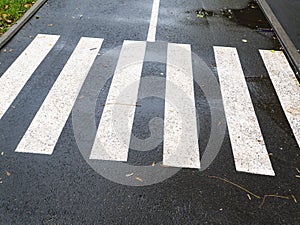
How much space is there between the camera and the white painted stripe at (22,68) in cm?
580

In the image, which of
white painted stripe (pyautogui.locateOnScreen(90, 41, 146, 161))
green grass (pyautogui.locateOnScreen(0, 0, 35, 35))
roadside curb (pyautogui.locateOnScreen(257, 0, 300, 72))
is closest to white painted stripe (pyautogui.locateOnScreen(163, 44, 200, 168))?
white painted stripe (pyautogui.locateOnScreen(90, 41, 146, 161))

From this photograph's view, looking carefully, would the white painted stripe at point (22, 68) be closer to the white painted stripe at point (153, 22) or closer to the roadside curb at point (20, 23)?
the roadside curb at point (20, 23)

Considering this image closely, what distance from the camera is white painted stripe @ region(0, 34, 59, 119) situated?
5800 millimetres

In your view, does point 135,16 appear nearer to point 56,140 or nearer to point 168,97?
point 168,97

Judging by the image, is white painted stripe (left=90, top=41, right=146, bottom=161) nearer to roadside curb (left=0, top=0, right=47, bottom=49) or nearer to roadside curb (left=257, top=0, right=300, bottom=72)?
Answer: roadside curb (left=0, top=0, right=47, bottom=49)

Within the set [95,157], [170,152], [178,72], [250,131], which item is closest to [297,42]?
[178,72]

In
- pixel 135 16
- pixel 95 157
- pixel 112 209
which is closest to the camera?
pixel 112 209

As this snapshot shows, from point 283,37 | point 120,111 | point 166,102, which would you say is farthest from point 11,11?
point 283,37

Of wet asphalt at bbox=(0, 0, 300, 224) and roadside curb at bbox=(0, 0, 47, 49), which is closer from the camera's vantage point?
wet asphalt at bbox=(0, 0, 300, 224)

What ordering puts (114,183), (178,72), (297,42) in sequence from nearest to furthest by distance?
1. (114,183)
2. (178,72)
3. (297,42)

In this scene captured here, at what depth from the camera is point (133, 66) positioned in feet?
22.1

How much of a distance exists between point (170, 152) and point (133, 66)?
2.45 meters

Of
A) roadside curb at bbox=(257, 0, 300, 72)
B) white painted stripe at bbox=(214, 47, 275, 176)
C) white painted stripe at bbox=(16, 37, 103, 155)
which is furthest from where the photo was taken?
roadside curb at bbox=(257, 0, 300, 72)

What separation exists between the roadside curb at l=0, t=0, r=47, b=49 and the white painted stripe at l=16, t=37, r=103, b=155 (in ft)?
4.91
